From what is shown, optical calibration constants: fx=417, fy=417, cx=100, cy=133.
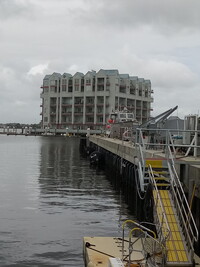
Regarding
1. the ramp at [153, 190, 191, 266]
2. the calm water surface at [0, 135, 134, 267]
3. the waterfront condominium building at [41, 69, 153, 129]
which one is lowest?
the calm water surface at [0, 135, 134, 267]

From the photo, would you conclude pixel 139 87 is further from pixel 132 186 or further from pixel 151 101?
pixel 132 186

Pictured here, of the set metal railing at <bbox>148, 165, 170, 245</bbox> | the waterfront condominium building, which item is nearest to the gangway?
metal railing at <bbox>148, 165, 170, 245</bbox>

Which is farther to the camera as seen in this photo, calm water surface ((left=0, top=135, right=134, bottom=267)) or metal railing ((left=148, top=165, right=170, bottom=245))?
calm water surface ((left=0, top=135, right=134, bottom=267))

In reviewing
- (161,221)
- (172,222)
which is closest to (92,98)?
(172,222)

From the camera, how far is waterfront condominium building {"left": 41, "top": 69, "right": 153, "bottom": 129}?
15462 centimetres

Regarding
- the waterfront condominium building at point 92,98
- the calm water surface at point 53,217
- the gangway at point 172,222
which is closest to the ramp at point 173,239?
the gangway at point 172,222

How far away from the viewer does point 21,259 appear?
48.0ft

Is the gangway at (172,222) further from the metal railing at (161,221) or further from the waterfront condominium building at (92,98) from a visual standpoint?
the waterfront condominium building at (92,98)

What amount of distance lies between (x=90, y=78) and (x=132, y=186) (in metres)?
131

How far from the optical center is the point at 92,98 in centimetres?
15912

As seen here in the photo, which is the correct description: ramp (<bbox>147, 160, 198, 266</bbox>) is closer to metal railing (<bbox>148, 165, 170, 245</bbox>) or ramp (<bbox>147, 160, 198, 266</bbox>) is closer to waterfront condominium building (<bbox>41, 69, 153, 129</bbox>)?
metal railing (<bbox>148, 165, 170, 245</bbox>)

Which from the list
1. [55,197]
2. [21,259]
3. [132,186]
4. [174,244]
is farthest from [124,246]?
[132,186]

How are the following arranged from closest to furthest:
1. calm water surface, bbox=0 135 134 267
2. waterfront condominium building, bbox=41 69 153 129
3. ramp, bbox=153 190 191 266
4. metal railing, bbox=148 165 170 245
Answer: ramp, bbox=153 190 191 266
metal railing, bbox=148 165 170 245
calm water surface, bbox=0 135 134 267
waterfront condominium building, bbox=41 69 153 129

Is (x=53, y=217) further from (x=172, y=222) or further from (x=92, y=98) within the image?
(x=92, y=98)
